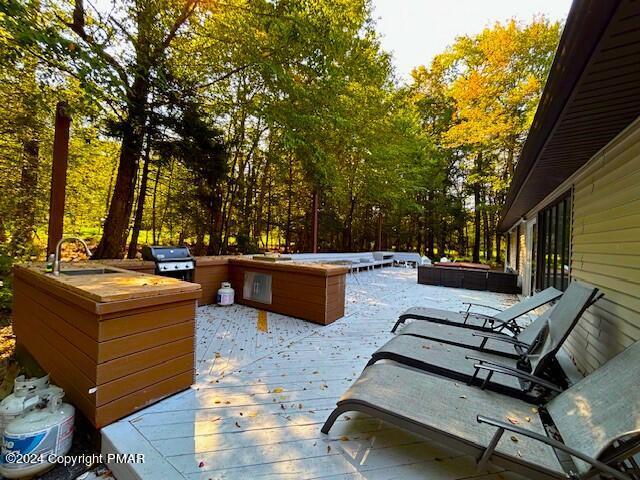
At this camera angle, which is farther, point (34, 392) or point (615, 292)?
point (615, 292)

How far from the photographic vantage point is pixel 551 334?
2.55 metres

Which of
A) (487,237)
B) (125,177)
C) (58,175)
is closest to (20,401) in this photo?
(58,175)

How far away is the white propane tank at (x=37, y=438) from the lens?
165 centimetres

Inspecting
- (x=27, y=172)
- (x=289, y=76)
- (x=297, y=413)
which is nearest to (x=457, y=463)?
(x=297, y=413)

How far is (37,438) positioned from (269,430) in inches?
52.7

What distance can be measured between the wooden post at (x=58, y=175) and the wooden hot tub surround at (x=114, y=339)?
212 centimetres

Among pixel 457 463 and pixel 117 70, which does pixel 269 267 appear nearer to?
pixel 457 463

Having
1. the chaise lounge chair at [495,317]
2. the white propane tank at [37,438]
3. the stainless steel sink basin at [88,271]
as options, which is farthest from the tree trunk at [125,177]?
the chaise lounge chair at [495,317]

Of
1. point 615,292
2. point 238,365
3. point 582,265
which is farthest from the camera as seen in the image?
point 582,265

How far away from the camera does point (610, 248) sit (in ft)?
8.71

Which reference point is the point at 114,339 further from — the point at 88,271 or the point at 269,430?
the point at 88,271

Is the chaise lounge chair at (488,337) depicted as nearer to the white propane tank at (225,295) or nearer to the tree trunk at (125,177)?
the white propane tank at (225,295)

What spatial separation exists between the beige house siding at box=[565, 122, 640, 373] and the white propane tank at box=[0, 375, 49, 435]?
13.6ft

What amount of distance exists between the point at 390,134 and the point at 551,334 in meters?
12.6
